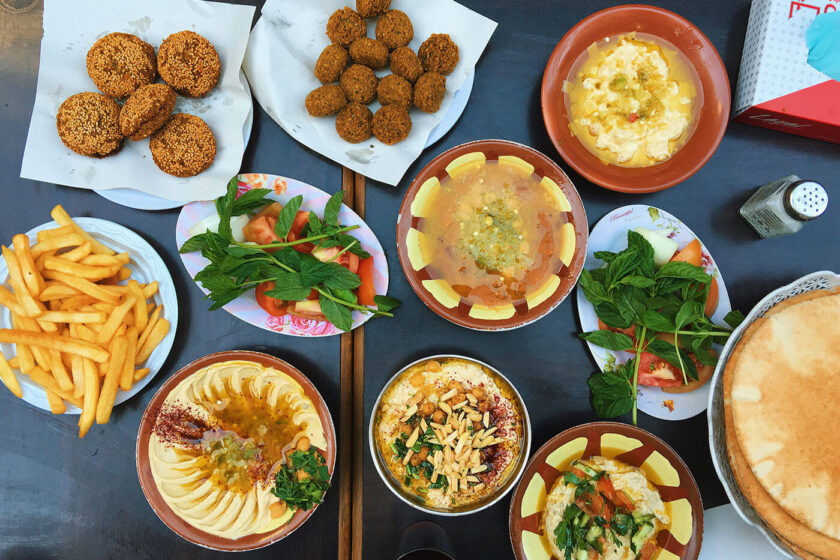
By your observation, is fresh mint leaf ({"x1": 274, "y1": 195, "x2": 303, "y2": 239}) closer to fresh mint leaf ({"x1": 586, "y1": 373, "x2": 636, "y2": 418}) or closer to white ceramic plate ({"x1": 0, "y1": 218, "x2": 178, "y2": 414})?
white ceramic plate ({"x1": 0, "y1": 218, "x2": 178, "y2": 414})

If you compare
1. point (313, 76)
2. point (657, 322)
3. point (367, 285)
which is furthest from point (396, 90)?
point (657, 322)

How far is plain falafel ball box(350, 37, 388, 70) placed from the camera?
1.77 meters

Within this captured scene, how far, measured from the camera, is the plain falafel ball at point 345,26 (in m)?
1.76

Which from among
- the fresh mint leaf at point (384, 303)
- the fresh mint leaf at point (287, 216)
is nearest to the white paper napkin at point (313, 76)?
the fresh mint leaf at point (287, 216)

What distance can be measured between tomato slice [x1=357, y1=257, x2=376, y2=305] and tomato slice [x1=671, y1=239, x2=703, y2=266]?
3.68 ft

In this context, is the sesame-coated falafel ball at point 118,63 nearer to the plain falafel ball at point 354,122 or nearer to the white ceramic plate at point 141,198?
the white ceramic plate at point 141,198

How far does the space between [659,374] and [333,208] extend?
132 cm

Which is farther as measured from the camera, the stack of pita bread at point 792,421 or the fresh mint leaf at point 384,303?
the fresh mint leaf at point 384,303

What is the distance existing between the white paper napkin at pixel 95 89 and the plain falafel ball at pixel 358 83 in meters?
0.37

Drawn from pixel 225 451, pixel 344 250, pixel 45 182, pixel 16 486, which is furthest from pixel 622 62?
pixel 16 486

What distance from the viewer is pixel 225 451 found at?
5.82 feet

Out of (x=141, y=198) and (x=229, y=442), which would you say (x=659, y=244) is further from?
(x=141, y=198)

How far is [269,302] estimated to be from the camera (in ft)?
5.78

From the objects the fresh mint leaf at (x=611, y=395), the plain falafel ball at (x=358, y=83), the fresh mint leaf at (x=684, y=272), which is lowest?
the fresh mint leaf at (x=611, y=395)
